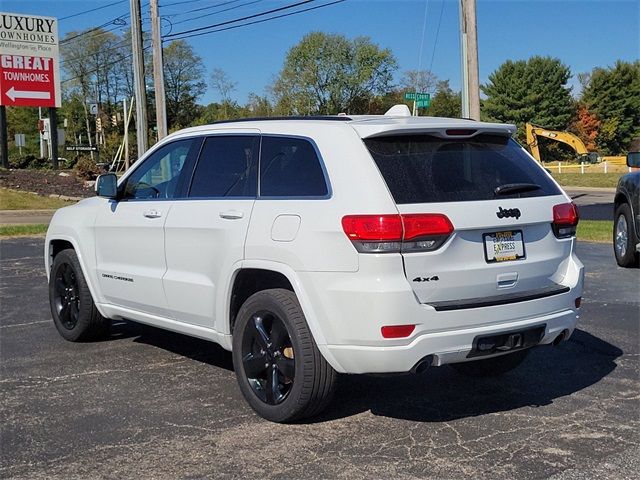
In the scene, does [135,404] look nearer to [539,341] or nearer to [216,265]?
[216,265]

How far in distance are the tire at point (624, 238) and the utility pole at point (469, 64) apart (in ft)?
21.2

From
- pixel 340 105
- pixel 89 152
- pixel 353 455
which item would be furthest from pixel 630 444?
pixel 340 105

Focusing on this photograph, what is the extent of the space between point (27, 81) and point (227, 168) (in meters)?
33.8

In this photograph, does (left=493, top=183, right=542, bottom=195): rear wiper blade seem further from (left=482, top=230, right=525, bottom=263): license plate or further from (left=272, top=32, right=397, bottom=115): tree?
(left=272, top=32, right=397, bottom=115): tree

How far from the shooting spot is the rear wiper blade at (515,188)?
4518 millimetres

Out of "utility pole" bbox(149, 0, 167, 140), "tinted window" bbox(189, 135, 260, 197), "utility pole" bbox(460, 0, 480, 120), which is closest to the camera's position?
"tinted window" bbox(189, 135, 260, 197)

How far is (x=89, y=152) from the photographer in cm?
6700

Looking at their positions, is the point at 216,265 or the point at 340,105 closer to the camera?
the point at 216,265

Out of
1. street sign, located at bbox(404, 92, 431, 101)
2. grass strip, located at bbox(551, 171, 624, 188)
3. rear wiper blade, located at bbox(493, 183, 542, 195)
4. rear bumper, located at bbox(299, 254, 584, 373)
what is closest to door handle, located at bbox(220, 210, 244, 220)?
rear bumper, located at bbox(299, 254, 584, 373)

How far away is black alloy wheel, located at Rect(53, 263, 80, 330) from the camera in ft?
22.0

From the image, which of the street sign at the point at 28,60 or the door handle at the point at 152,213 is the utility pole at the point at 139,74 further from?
the door handle at the point at 152,213

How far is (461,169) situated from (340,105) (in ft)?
306

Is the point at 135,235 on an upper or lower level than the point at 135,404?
upper

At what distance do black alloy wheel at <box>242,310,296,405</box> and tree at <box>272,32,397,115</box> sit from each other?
288 ft
